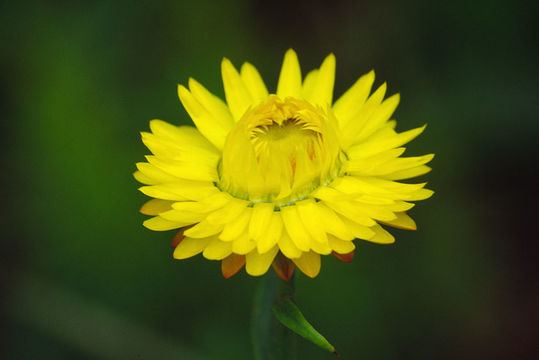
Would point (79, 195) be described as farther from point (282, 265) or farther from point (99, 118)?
point (282, 265)

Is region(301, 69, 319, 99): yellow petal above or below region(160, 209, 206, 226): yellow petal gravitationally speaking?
above

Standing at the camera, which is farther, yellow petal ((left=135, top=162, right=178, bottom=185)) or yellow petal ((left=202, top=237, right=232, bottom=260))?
yellow petal ((left=135, top=162, right=178, bottom=185))

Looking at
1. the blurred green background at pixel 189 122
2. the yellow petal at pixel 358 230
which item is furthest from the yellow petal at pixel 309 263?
the blurred green background at pixel 189 122

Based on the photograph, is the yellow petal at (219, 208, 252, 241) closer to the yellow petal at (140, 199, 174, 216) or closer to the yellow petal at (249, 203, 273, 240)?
the yellow petal at (249, 203, 273, 240)

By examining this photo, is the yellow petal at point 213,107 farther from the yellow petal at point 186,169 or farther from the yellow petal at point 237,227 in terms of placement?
the yellow petal at point 237,227

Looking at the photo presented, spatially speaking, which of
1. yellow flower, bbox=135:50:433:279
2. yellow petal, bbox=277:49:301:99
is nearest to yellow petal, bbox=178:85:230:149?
yellow flower, bbox=135:50:433:279

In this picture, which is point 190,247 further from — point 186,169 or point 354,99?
point 354,99

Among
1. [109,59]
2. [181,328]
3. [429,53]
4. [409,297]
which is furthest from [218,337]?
[429,53]
